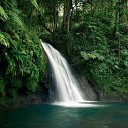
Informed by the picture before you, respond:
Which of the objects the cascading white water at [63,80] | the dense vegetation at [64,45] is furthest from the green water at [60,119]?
the cascading white water at [63,80]

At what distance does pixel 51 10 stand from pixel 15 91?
11.3m

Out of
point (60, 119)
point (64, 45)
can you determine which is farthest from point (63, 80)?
point (60, 119)

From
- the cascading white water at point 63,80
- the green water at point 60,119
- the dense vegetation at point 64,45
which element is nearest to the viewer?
the green water at point 60,119

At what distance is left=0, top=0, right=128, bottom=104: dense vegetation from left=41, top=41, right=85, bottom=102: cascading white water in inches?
37.0

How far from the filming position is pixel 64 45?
20.3 metres

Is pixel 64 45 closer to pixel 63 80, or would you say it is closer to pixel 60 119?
pixel 63 80

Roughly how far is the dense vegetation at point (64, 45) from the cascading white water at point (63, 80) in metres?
0.94

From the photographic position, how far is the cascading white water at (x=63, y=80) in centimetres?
1673

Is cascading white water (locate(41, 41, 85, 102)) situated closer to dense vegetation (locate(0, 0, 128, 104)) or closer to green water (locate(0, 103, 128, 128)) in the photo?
dense vegetation (locate(0, 0, 128, 104))

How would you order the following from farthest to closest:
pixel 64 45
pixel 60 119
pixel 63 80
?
pixel 64 45, pixel 63 80, pixel 60 119

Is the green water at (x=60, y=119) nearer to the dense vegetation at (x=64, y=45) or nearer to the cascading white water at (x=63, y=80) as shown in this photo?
the dense vegetation at (x=64, y=45)

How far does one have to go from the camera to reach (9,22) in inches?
495

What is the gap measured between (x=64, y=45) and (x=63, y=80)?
3679 millimetres

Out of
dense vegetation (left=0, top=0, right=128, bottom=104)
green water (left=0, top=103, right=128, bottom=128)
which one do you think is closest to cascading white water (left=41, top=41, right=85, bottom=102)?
dense vegetation (left=0, top=0, right=128, bottom=104)
